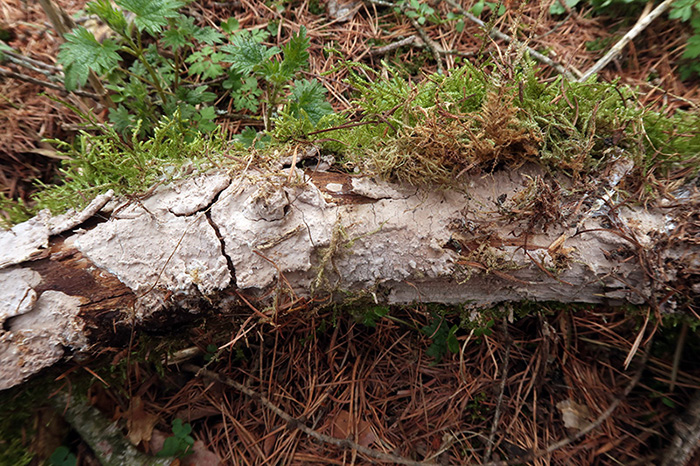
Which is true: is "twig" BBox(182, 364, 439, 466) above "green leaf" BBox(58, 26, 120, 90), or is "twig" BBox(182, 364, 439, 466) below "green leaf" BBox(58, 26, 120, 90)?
below

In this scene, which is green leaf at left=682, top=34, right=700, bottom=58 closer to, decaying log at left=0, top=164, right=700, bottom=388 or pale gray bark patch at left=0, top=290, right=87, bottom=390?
decaying log at left=0, top=164, right=700, bottom=388

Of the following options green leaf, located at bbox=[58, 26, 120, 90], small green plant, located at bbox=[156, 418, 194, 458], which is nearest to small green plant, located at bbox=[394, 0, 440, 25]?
green leaf, located at bbox=[58, 26, 120, 90]

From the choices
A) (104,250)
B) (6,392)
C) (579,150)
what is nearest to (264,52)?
(104,250)

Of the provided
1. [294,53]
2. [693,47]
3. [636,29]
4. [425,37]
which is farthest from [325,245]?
[693,47]

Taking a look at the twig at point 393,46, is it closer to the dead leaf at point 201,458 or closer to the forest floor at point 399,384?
the forest floor at point 399,384

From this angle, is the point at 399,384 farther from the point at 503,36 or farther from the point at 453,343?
the point at 503,36

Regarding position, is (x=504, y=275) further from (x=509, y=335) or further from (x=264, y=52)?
(x=264, y=52)
